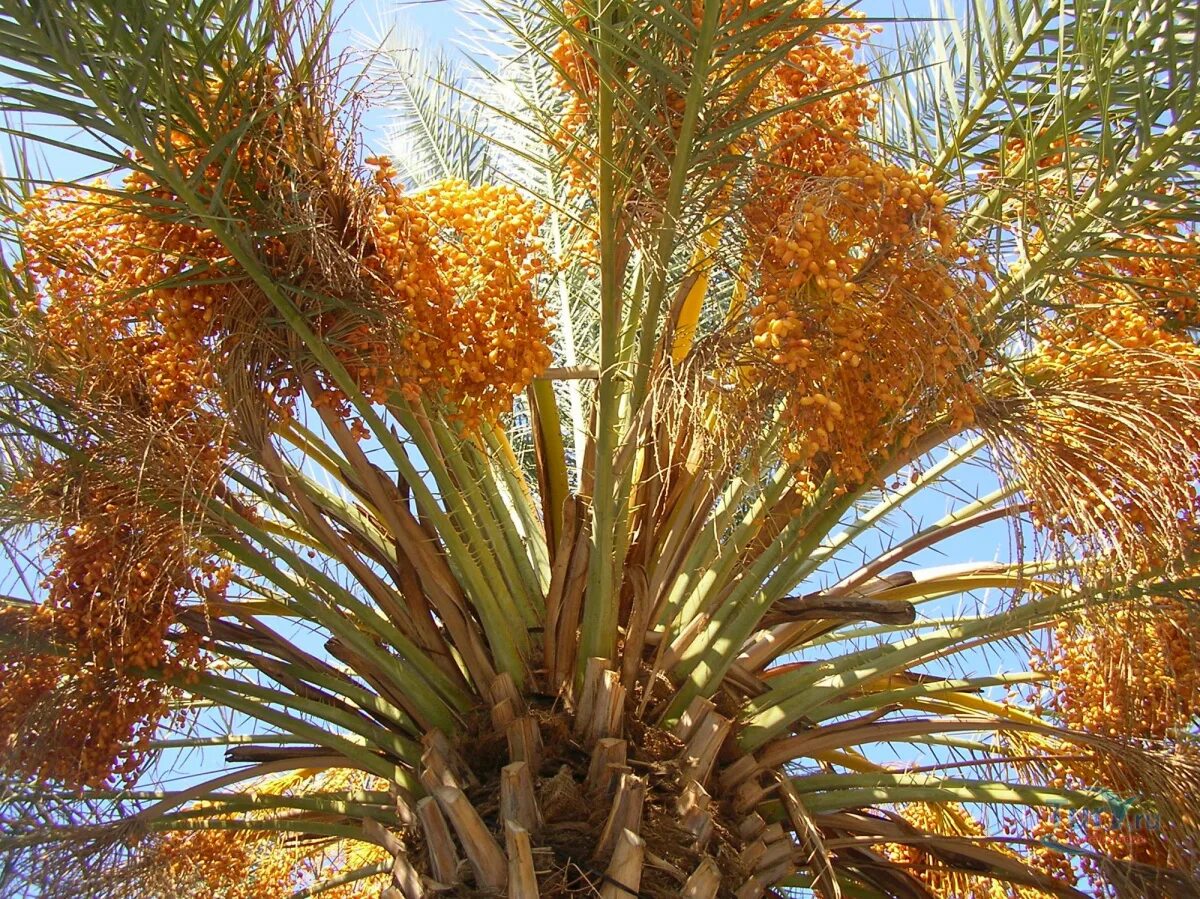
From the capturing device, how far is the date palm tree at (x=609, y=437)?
314 cm

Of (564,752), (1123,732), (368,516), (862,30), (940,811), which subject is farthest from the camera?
(940,811)

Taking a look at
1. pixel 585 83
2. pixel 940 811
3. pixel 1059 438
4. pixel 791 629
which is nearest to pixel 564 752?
pixel 791 629

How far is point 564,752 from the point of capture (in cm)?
358

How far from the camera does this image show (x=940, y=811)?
5.06m

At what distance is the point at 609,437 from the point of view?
11.1 feet

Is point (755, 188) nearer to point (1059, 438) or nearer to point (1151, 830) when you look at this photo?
point (1059, 438)

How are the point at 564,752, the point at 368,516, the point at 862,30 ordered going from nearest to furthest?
the point at 564,752 < the point at 862,30 < the point at 368,516

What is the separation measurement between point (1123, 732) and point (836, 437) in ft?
4.42

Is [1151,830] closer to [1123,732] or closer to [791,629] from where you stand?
[1123,732]

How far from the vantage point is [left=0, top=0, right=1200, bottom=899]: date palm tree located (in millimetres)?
3145

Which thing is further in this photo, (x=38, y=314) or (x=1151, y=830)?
(x=1151, y=830)

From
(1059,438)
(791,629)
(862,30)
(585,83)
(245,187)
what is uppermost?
(862,30)

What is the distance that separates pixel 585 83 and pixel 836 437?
3.60ft

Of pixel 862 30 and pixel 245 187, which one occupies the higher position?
pixel 862 30
